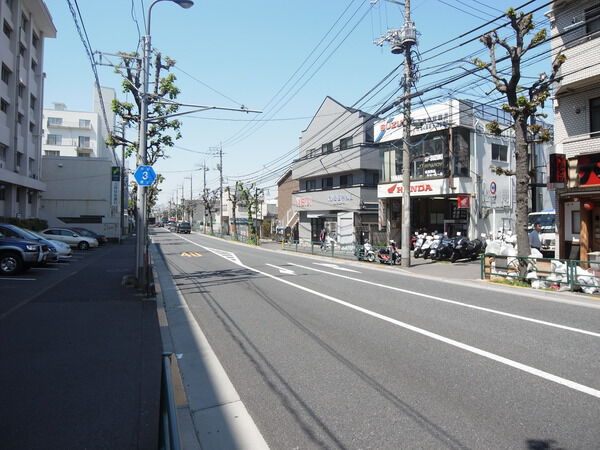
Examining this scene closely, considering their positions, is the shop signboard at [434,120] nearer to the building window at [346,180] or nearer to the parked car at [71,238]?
the building window at [346,180]

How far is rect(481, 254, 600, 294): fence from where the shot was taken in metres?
11.9

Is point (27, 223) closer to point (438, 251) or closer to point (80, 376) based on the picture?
point (438, 251)

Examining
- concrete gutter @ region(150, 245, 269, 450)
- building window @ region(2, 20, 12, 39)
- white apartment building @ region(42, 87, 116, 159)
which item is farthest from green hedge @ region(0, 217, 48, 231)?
white apartment building @ region(42, 87, 116, 159)

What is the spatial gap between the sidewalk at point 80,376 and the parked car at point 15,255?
575cm

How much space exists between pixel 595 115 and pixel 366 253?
37.9 feet

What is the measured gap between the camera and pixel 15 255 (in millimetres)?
14477

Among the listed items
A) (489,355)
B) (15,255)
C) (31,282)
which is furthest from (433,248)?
(15,255)

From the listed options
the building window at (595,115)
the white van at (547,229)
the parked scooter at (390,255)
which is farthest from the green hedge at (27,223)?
the building window at (595,115)

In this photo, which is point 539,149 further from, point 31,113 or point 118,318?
point 31,113

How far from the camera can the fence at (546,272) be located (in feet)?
39.2

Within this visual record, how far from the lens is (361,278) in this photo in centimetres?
1569

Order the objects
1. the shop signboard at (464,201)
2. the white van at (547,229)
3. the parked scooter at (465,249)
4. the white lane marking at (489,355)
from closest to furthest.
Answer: the white lane marking at (489,355) → the parked scooter at (465,249) → the white van at (547,229) → the shop signboard at (464,201)

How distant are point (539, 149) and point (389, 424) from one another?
31.7m

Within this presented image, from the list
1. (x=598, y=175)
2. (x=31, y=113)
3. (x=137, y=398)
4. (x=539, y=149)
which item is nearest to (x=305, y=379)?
(x=137, y=398)
